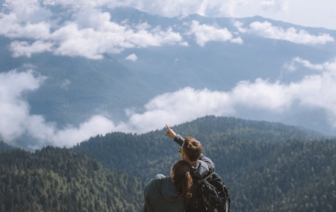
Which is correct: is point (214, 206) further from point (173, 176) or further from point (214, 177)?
point (173, 176)

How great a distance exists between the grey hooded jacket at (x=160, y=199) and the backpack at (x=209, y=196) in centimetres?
69

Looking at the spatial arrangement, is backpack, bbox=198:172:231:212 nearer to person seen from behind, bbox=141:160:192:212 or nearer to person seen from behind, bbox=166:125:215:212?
person seen from behind, bbox=166:125:215:212

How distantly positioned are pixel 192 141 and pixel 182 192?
200 centimetres

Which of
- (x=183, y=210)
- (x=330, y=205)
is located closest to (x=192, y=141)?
(x=183, y=210)

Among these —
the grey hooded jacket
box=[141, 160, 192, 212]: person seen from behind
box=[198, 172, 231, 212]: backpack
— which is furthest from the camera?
box=[198, 172, 231, 212]: backpack

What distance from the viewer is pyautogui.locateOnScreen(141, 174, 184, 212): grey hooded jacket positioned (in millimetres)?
17062

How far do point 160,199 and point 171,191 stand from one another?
728 millimetres

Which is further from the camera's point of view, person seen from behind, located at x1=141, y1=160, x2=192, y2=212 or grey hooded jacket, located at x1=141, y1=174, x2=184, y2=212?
grey hooded jacket, located at x1=141, y1=174, x2=184, y2=212

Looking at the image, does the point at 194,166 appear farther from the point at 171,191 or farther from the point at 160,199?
the point at 160,199

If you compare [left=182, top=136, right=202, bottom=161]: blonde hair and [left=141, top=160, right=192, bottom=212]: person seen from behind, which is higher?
[left=182, top=136, right=202, bottom=161]: blonde hair

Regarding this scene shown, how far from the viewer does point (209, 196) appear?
57.8 ft

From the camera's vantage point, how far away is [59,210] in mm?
194875

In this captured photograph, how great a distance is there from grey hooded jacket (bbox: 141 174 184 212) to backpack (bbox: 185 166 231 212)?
69cm

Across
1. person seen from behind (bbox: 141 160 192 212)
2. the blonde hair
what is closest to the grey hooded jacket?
person seen from behind (bbox: 141 160 192 212)
